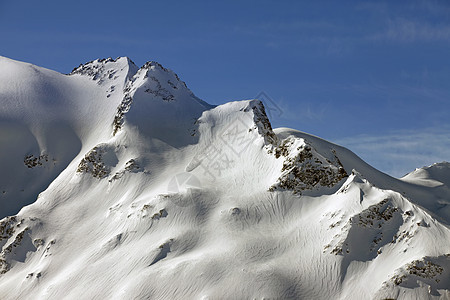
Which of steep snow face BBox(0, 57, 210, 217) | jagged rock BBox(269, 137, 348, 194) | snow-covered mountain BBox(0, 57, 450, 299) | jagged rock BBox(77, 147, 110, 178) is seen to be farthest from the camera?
steep snow face BBox(0, 57, 210, 217)

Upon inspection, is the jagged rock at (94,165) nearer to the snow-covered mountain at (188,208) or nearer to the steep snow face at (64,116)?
the snow-covered mountain at (188,208)

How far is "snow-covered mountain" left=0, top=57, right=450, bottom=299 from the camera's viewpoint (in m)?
61.4

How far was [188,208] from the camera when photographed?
75562 mm

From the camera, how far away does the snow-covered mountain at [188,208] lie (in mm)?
61406

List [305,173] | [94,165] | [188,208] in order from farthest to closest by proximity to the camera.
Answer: [94,165] → [188,208] → [305,173]

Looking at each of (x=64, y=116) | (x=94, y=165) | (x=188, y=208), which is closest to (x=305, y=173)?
(x=188, y=208)

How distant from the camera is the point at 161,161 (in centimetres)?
8969

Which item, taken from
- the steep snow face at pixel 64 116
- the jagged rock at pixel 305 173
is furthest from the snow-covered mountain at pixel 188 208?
the steep snow face at pixel 64 116

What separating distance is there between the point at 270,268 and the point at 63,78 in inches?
3225

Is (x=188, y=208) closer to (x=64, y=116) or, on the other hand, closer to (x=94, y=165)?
(x=94, y=165)

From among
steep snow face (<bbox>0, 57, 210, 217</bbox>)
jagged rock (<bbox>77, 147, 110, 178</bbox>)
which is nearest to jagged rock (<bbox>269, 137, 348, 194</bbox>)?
steep snow face (<bbox>0, 57, 210, 217</bbox>)

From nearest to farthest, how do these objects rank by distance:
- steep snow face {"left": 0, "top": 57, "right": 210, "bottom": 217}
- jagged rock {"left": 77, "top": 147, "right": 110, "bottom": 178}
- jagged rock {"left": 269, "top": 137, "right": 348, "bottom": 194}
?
jagged rock {"left": 269, "top": 137, "right": 348, "bottom": 194}, jagged rock {"left": 77, "top": 147, "right": 110, "bottom": 178}, steep snow face {"left": 0, "top": 57, "right": 210, "bottom": 217}

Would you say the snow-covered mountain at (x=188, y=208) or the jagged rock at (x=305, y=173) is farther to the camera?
the jagged rock at (x=305, y=173)

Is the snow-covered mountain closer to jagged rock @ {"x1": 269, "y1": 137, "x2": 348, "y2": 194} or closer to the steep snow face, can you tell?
jagged rock @ {"x1": 269, "y1": 137, "x2": 348, "y2": 194}
